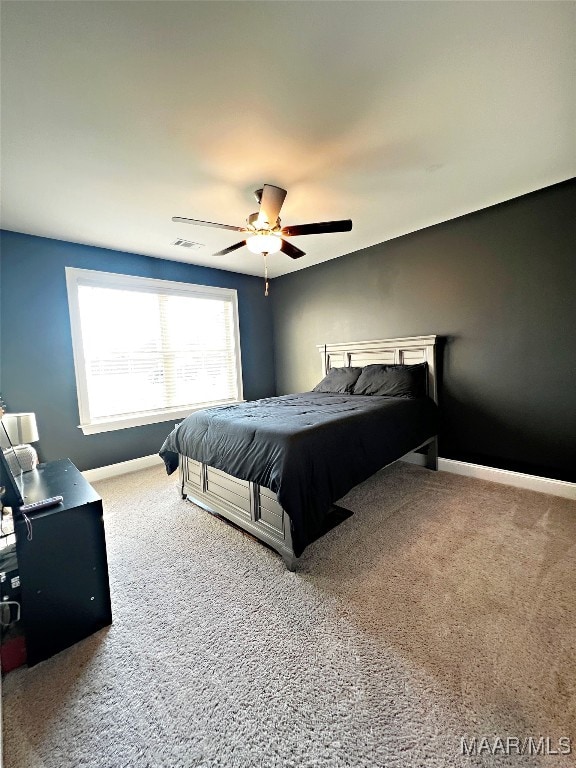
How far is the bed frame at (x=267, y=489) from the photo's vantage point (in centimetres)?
193

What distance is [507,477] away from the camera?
9.20ft

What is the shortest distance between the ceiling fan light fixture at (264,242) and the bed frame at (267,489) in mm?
1773

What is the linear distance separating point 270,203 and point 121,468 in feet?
10.5

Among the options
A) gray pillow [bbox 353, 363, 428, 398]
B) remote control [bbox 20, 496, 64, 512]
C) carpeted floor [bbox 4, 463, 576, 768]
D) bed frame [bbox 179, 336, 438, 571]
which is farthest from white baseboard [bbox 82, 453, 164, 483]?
gray pillow [bbox 353, 363, 428, 398]

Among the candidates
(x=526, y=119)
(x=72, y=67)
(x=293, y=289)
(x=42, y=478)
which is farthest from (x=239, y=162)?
(x=293, y=289)

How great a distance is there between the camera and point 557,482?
2555mm

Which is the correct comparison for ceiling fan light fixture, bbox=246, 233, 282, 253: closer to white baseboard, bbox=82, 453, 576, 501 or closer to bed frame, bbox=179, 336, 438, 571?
bed frame, bbox=179, 336, 438, 571

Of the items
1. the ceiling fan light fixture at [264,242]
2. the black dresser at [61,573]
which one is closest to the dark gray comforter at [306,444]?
the black dresser at [61,573]

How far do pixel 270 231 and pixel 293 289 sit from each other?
2.39 m

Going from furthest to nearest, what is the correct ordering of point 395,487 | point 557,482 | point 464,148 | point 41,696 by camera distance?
point 395,487 → point 557,482 → point 464,148 → point 41,696

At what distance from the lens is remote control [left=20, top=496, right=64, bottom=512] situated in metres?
1.36

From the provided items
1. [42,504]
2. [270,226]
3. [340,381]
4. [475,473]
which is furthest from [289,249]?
[475,473]

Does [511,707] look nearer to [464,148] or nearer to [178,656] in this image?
[178,656]

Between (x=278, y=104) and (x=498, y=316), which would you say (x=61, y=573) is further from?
(x=498, y=316)
